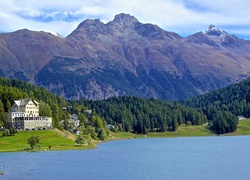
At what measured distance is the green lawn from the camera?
157125 mm

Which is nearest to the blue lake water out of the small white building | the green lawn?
the green lawn

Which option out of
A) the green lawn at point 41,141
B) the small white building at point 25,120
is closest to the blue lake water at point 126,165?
the green lawn at point 41,141

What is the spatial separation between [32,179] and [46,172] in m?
10.6

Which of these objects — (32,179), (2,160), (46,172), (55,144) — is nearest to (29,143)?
(55,144)

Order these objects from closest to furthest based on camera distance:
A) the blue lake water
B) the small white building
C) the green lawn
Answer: the blue lake water, the green lawn, the small white building

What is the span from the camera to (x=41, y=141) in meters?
166

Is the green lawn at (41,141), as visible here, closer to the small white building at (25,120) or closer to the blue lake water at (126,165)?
the blue lake water at (126,165)

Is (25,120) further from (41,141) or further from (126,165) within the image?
(126,165)

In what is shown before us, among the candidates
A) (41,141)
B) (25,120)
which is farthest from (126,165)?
(25,120)

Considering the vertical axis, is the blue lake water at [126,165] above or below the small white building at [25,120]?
below

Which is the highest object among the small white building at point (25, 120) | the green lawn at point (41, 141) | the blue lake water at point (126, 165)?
the small white building at point (25, 120)

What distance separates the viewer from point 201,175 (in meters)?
101

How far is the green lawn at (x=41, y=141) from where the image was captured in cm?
15712

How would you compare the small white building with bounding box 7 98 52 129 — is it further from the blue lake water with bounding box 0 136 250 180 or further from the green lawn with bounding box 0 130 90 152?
the blue lake water with bounding box 0 136 250 180
